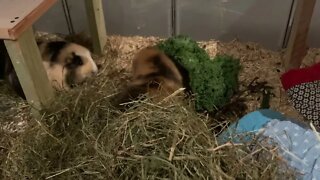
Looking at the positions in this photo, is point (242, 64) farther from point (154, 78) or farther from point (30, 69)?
point (30, 69)

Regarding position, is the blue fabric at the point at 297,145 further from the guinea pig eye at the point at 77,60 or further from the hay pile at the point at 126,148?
the guinea pig eye at the point at 77,60

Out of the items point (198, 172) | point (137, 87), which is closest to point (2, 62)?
point (137, 87)

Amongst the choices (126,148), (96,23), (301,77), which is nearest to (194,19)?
(96,23)

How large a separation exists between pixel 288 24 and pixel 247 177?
98cm

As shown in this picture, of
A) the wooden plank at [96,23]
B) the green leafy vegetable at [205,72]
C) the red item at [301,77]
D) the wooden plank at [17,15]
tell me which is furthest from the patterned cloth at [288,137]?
the wooden plank at [96,23]

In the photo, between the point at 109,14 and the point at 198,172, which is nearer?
the point at 198,172

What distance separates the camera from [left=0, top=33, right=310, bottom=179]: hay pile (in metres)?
0.87

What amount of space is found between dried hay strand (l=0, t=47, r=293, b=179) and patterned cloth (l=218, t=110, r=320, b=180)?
0.16ft

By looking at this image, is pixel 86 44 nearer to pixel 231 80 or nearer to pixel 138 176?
pixel 231 80

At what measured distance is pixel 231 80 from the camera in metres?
1.42

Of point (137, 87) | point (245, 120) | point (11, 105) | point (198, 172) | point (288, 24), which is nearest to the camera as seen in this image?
point (198, 172)

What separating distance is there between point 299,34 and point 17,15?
0.96 m

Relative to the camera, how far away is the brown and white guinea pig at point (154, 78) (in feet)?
3.86

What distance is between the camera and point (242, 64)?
1635 millimetres
